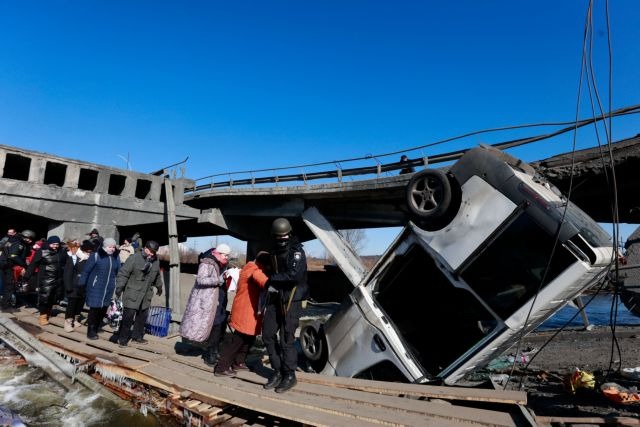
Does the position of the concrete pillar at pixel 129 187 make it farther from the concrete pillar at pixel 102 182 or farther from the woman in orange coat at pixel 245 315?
the woman in orange coat at pixel 245 315

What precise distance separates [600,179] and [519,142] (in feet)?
5.07

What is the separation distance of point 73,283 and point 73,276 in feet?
1.45

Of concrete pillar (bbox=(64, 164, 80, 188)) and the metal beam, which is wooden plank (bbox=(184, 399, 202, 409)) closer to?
the metal beam

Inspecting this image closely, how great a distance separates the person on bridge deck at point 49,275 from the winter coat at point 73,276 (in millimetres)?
170

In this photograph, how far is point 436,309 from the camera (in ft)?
17.2

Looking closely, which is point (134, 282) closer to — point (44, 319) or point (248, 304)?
point (248, 304)

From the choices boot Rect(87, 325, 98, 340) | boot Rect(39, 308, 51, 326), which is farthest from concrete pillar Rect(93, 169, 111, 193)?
boot Rect(87, 325, 98, 340)

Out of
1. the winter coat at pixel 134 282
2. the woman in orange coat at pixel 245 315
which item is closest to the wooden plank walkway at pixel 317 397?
the woman in orange coat at pixel 245 315

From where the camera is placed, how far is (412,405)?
3379mm

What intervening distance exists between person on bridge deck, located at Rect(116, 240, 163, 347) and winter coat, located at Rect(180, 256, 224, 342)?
1.17 m

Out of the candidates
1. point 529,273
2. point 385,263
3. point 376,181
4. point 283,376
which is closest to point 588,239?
point 529,273

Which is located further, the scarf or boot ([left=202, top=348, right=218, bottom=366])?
the scarf

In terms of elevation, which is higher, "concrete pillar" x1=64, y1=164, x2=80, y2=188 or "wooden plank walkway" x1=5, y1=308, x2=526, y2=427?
"concrete pillar" x1=64, y1=164, x2=80, y2=188

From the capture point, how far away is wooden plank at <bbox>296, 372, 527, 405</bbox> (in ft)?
11.1
